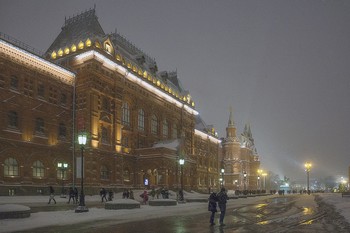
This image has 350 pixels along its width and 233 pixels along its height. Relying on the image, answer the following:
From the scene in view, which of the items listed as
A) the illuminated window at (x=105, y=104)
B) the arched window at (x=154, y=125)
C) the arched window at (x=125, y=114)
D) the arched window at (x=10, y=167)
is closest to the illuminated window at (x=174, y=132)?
the arched window at (x=154, y=125)

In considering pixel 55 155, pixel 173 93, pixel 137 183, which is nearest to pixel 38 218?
pixel 55 155

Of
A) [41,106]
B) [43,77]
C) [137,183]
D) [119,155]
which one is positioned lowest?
[137,183]

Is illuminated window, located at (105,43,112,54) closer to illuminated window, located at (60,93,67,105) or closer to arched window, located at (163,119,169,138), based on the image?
illuminated window, located at (60,93,67,105)

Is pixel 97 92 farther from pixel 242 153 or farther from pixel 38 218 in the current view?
pixel 242 153

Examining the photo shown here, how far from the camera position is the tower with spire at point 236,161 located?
121 meters

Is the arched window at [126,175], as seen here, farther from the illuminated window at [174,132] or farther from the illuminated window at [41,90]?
the illuminated window at [41,90]

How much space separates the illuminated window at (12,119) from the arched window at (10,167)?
3729 millimetres

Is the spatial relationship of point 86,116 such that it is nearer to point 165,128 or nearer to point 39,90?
point 39,90

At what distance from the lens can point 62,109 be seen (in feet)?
161

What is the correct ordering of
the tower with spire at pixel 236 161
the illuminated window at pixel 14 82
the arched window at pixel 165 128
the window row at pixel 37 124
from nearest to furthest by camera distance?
1. the window row at pixel 37 124
2. the illuminated window at pixel 14 82
3. the arched window at pixel 165 128
4. the tower with spire at pixel 236 161

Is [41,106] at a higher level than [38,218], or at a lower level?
higher

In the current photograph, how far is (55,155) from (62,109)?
6161 mm

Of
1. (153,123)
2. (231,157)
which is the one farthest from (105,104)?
(231,157)

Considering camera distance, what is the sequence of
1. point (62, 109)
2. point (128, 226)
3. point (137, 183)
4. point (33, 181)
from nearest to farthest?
point (128, 226), point (33, 181), point (62, 109), point (137, 183)
